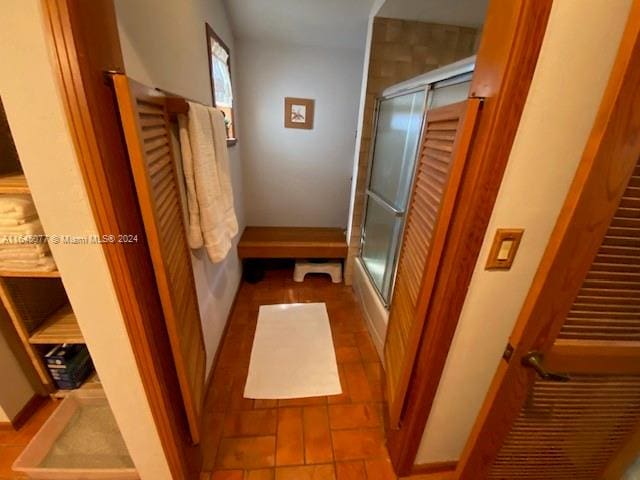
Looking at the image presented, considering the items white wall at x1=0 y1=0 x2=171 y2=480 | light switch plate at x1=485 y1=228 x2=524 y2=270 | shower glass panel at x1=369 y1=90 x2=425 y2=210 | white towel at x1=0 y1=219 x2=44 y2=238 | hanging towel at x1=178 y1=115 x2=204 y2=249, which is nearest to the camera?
white wall at x1=0 y1=0 x2=171 y2=480

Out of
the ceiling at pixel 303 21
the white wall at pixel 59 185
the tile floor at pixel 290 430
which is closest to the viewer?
the white wall at pixel 59 185

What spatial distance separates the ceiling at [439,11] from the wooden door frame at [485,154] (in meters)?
1.29

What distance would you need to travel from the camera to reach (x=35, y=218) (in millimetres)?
995

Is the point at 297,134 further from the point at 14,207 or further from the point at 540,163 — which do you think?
the point at 540,163

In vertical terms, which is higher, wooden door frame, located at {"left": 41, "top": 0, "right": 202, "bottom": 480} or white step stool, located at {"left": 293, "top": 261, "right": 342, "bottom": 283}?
wooden door frame, located at {"left": 41, "top": 0, "right": 202, "bottom": 480}

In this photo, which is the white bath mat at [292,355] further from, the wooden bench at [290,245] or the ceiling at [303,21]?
the ceiling at [303,21]

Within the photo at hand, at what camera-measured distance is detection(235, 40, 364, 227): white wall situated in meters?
2.38

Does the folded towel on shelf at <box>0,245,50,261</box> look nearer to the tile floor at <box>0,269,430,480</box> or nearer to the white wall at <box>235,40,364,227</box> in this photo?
the tile floor at <box>0,269,430,480</box>

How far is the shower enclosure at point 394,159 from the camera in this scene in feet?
4.02

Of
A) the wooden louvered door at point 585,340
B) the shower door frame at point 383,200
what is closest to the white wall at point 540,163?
the wooden louvered door at point 585,340

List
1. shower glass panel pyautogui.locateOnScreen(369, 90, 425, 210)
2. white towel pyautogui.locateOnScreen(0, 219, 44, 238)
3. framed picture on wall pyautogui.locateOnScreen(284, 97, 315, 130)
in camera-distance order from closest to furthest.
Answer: white towel pyautogui.locateOnScreen(0, 219, 44, 238), shower glass panel pyautogui.locateOnScreen(369, 90, 425, 210), framed picture on wall pyautogui.locateOnScreen(284, 97, 315, 130)

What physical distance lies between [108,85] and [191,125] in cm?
48

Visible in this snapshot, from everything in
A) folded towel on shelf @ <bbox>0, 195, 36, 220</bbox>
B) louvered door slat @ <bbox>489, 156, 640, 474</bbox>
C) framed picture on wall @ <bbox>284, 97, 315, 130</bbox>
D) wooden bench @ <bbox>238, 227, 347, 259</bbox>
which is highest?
framed picture on wall @ <bbox>284, 97, 315, 130</bbox>

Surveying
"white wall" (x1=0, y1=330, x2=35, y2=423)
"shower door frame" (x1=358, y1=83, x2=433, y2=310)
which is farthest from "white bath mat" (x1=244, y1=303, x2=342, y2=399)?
"white wall" (x1=0, y1=330, x2=35, y2=423)
